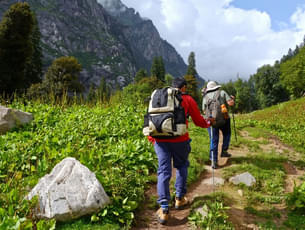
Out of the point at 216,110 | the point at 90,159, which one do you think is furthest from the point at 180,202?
the point at 216,110

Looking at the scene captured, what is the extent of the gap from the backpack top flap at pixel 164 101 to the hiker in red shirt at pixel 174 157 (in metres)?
0.30

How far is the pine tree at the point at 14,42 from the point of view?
79.2ft

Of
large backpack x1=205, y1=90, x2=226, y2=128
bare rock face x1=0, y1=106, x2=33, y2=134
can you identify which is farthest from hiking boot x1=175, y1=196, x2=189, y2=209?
bare rock face x1=0, y1=106, x2=33, y2=134

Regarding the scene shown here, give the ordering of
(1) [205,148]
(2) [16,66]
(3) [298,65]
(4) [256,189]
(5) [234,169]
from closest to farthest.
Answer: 1. (4) [256,189]
2. (5) [234,169]
3. (1) [205,148]
4. (2) [16,66]
5. (3) [298,65]

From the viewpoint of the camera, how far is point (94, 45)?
19238 centimetres

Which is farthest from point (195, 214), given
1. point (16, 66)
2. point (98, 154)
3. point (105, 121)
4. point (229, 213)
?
point (16, 66)

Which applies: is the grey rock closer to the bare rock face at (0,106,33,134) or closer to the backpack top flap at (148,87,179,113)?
the backpack top flap at (148,87,179,113)

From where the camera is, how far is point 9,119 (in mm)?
8047

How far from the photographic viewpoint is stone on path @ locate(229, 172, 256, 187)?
523cm

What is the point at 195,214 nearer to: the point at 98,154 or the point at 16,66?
the point at 98,154

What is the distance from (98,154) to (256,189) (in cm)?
366

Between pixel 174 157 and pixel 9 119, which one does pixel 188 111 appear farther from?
pixel 9 119

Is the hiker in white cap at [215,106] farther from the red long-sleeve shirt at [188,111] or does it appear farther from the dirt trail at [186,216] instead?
the red long-sleeve shirt at [188,111]

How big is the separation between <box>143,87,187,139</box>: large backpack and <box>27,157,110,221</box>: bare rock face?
4.37 feet
